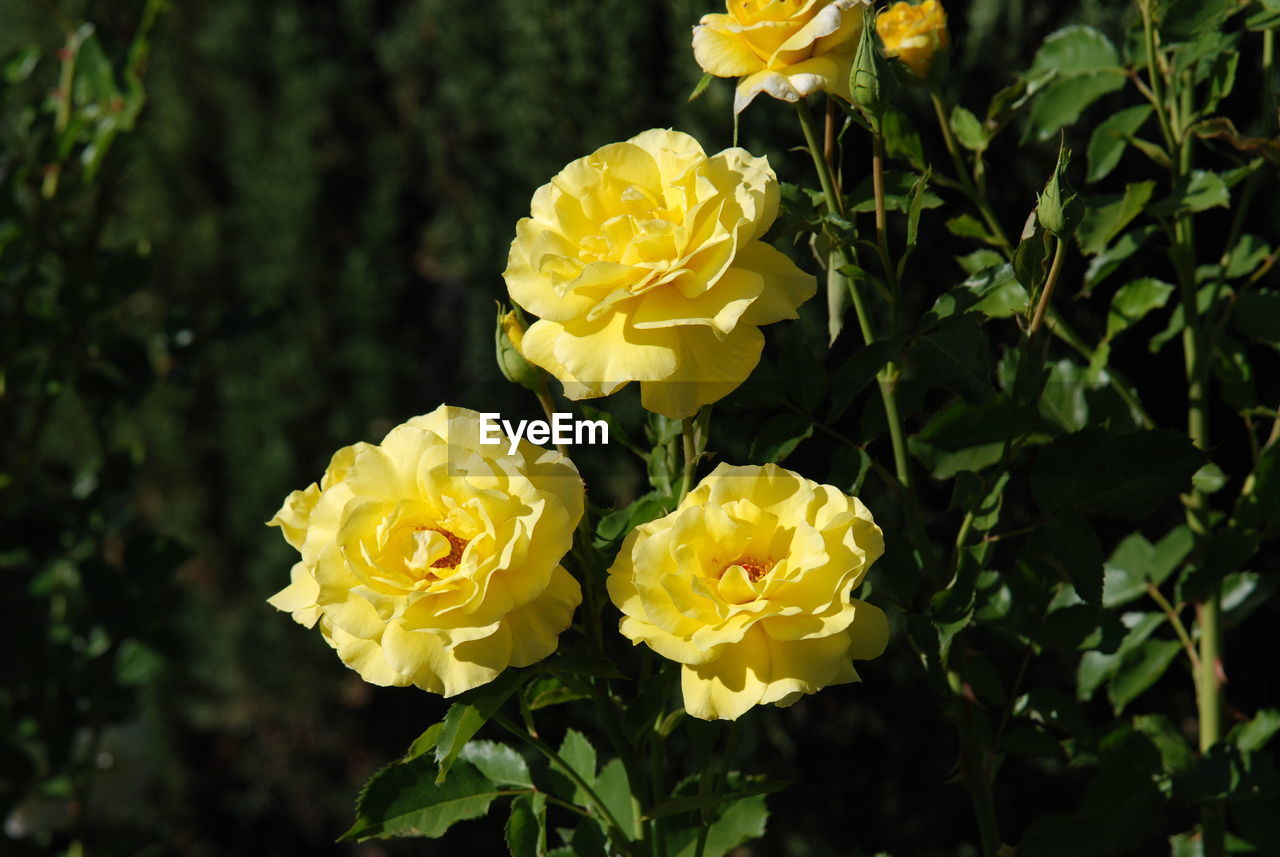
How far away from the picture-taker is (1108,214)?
37.6 inches

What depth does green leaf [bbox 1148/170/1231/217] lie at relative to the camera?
91 centimetres

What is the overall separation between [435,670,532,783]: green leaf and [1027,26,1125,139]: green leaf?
75 cm

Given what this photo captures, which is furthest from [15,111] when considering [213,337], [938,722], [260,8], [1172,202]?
[1172,202]

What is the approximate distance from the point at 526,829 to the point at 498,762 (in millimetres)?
80

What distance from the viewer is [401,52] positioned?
8.04 feet

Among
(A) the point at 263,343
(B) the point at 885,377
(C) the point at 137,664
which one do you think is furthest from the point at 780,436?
(A) the point at 263,343

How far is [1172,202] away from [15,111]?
2.61m

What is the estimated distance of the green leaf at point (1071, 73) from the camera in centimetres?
107

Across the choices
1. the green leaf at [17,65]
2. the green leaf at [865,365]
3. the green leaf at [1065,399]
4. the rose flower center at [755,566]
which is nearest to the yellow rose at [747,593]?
the rose flower center at [755,566]

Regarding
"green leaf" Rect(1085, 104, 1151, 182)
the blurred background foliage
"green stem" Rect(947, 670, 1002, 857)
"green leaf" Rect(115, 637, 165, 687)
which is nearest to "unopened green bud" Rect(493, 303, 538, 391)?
"green stem" Rect(947, 670, 1002, 857)

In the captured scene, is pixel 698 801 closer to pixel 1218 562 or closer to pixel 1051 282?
pixel 1051 282

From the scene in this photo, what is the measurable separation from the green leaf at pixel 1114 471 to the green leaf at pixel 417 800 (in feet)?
1.38

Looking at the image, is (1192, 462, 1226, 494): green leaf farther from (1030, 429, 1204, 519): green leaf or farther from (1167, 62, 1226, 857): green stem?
(1030, 429, 1204, 519): green leaf

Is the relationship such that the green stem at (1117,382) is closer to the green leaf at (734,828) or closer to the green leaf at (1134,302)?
the green leaf at (1134,302)
